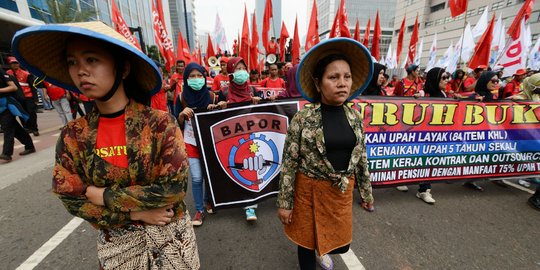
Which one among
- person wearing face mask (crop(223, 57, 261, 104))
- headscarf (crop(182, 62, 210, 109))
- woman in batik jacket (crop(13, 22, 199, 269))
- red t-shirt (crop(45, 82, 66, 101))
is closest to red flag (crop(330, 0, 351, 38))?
person wearing face mask (crop(223, 57, 261, 104))

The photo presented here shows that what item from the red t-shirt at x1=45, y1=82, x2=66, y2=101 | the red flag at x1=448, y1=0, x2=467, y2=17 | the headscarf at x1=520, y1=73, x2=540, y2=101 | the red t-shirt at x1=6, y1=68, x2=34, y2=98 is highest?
the red flag at x1=448, y1=0, x2=467, y2=17

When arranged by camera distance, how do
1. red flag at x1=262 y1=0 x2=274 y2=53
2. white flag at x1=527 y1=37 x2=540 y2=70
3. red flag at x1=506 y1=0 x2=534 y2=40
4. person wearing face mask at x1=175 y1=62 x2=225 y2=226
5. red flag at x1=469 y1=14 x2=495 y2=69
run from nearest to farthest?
person wearing face mask at x1=175 y1=62 x2=225 y2=226, red flag at x1=469 y1=14 x2=495 y2=69, red flag at x1=506 y1=0 x2=534 y2=40, red flag at x1=262 y1=0 x2=274 y2=53, white flag at x1=527 y1=37 x2=540 y2=70

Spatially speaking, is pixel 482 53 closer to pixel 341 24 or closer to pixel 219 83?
pixel 341 24

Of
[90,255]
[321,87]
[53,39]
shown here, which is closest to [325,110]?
[321,87]

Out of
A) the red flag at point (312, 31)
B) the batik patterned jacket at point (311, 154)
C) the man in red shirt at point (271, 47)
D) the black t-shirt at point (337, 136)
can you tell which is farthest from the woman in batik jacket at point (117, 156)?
the man in red shirt at point (271, 47)

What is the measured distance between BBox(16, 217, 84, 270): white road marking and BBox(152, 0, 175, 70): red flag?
6210 mm

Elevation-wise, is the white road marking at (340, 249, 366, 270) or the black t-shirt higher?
the black t-shirt

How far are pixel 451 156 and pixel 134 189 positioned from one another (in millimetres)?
3947

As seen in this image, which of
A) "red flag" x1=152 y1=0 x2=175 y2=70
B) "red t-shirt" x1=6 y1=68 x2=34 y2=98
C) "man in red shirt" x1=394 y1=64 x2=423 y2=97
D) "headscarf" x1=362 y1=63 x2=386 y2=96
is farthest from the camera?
"red t-shirt" x1=6 y1=68 x2=34 y2=98

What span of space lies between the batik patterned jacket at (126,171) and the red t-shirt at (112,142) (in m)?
0.02

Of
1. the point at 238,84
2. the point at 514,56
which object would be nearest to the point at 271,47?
the point at 514,56

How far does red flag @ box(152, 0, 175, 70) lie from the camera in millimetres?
7258

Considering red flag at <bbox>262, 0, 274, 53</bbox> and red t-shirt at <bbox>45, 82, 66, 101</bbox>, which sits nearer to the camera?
red t-shirt at <bbox>45, 82, 66, 101</bbox>

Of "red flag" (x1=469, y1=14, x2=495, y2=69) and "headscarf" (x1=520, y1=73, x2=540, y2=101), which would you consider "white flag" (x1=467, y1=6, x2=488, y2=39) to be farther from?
"headscarf" (x1=520, y1=73, x2=540, y2=101)
